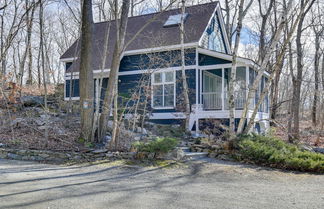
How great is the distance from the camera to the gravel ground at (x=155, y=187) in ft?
14.0

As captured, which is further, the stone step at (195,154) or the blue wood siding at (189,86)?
the blue wood siding at (189,86)

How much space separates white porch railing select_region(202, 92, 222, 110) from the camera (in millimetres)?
13820

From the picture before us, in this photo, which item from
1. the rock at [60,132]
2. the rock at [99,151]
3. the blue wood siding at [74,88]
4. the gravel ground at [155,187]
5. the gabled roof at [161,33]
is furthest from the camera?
the blue wood siding at [74,88]

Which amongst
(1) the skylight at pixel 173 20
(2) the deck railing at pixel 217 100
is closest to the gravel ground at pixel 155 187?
(2) the deck railing at pixel 217 100

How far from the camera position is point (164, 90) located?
1467 centimetres

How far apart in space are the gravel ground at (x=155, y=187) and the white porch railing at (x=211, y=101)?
649 cm

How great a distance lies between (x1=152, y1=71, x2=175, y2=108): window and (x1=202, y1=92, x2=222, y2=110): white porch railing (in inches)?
59.9

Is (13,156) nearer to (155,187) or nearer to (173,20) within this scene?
(155,187)

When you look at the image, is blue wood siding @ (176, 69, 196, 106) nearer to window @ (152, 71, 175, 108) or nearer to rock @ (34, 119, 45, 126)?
window @ (152, 71, 175, 108)

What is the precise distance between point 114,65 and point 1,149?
3922 mm

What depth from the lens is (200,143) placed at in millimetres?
9906

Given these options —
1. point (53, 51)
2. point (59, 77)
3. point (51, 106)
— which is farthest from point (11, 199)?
point (53, 51)

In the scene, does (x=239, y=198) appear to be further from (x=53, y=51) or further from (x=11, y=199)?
(x=53, y=51)

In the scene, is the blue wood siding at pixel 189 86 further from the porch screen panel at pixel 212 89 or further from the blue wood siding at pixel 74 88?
the blue wood siding at pixel 74 88
